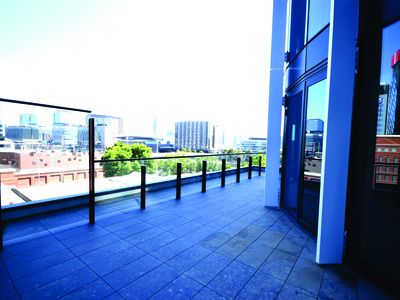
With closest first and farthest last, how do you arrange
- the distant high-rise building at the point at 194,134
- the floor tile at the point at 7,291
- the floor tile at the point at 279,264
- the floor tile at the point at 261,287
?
the floor tile at the point at 7,291
the floor tile at the point at 261,287
the floor tile at the point at 279,264
the distant high-rise building at the point at 194,134

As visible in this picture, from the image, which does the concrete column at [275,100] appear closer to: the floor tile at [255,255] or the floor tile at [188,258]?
the floor tile at [255,255]

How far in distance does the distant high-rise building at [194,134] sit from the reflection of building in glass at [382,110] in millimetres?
48994

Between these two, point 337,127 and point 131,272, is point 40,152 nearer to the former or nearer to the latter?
point 131,272

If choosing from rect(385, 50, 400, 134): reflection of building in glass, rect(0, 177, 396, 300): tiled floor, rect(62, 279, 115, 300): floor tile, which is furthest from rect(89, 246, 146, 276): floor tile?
rect(385, 50, 400, 134): reflection of building in glass

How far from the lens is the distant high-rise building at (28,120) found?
8.88 ft

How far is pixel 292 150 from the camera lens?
4102mm

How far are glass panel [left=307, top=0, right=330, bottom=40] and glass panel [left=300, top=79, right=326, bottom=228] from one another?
36.1 inches

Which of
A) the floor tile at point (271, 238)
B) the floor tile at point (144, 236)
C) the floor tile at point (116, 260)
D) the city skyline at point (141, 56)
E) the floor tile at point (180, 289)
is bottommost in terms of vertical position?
the floor tile at point (271, 238)

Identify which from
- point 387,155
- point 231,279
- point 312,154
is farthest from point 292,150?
point 231,279

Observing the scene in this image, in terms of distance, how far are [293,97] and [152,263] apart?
4.12 m

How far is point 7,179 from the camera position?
256cm

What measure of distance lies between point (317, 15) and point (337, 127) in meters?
2.29

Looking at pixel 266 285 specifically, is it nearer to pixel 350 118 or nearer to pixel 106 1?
pixel 350 118

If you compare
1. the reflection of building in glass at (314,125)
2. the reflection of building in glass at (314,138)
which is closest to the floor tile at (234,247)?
the reflection of building in glass at (314,138)
